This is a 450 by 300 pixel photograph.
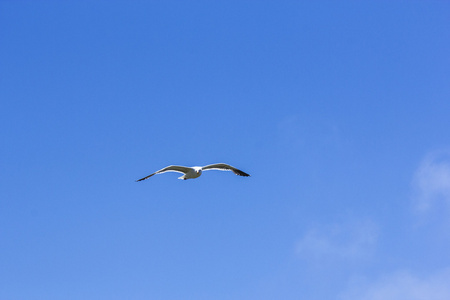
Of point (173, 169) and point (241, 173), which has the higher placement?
point (241, 173)

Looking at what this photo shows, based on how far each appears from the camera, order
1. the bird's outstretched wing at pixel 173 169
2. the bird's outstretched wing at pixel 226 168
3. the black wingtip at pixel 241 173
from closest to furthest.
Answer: the bird's outstretched wing at pixel 173 169 < the bird's outstretched wing at pixel 226 168 < the black wingtip at pixel 241 173

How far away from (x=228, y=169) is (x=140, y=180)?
7753 mm

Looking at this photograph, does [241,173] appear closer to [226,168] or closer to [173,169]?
[226,168]

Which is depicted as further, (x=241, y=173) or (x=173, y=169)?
(x=241, y=173)

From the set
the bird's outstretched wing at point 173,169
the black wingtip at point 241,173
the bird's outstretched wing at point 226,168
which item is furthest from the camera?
the black wingtip at point 241,173

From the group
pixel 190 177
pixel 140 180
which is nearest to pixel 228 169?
pixel 190 177

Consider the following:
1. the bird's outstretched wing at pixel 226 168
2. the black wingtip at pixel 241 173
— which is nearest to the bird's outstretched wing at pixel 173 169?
the bird's outstretched wing at pixel 226 168

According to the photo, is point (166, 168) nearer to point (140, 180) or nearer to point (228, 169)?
point (140, 180)

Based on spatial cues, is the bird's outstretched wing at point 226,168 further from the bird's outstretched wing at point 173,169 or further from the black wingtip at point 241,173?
the bird's outstretched wing at point 173,169

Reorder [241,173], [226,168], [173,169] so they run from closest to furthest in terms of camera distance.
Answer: [173,169] < [241,173] < [226,168]

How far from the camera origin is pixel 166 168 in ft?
130

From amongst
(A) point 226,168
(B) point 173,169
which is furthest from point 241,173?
(B) point 173,169

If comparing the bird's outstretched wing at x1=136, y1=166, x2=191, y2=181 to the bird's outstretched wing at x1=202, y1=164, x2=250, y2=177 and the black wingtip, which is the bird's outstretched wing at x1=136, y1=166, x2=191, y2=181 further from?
the black wingtip

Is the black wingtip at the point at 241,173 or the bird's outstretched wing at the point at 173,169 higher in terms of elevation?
the black wingtip at the point at 241,173
